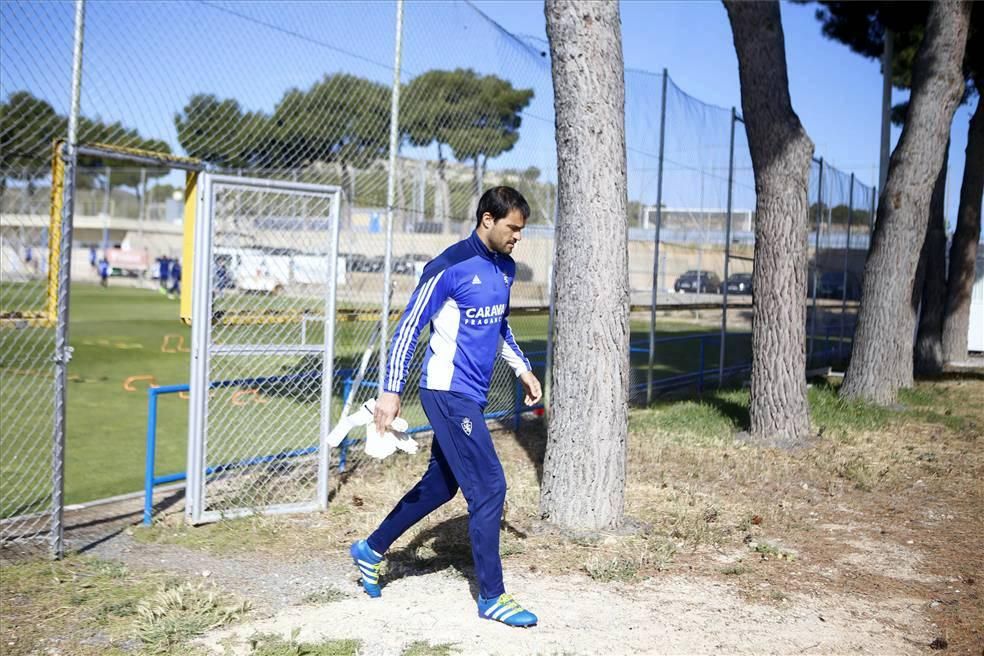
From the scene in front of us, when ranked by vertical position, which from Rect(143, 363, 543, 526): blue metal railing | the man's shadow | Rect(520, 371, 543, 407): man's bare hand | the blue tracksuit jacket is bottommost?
the man's shadow

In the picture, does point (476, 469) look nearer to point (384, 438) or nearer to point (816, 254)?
point (384, 438)

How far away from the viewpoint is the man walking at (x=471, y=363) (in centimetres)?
443

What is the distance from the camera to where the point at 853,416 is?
10195mm

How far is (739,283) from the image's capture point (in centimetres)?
1412

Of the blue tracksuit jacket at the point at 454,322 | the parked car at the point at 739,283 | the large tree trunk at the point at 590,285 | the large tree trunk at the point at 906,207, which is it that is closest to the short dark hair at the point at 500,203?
the blue tracksuit jacket at the point at 454,322

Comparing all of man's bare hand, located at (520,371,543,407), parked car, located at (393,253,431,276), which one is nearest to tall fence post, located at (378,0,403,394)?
parked car, located at (393,253,431,276)

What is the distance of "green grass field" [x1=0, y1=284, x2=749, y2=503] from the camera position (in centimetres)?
830

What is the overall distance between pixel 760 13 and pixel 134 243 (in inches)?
1979

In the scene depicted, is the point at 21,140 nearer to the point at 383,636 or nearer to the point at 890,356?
the point at 383,636

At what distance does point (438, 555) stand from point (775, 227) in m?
5.09

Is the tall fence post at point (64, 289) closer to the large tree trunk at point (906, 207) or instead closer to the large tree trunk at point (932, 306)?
the large tree trunk at point (906, 207)

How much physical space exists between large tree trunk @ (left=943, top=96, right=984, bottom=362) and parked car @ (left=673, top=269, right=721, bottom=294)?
5074 millimetres

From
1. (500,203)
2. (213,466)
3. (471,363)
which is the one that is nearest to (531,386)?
(471,363)

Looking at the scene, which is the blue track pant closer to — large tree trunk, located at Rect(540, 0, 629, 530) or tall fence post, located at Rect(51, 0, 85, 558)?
large tree trunk, located at Rect(540, 0, 629, 530)
